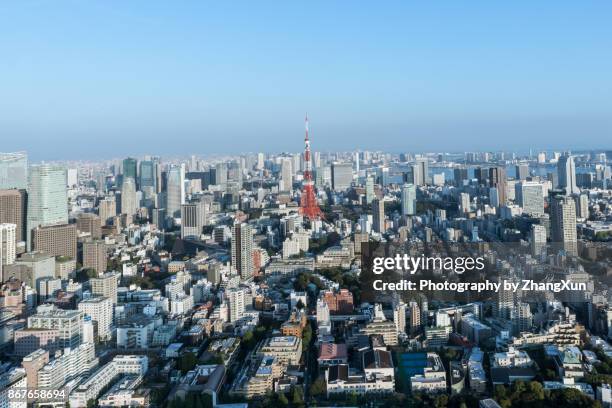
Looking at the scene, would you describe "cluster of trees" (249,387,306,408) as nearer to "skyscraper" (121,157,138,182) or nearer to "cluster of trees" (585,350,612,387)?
"cluster of trees" (585,350,612,387)

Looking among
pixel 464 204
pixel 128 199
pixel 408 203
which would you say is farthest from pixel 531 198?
pixel 128 199

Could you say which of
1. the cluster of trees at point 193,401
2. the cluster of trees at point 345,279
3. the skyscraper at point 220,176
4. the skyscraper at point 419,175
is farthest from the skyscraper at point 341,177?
the cluster of trees at point 193,401

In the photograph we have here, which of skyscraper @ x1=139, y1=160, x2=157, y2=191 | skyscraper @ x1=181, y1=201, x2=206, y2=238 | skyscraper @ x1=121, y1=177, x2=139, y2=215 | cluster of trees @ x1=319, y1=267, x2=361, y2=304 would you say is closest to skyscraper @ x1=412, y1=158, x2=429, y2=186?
skyscraper @ x1=139, y1=160, x2=157, y2=191

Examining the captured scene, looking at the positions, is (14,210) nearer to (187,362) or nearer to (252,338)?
(252,338)

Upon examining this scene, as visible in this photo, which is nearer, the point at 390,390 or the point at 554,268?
the point at 390,390

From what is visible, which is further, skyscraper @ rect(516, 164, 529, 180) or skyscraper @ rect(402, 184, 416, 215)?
skyscraper @ rect(516, 164, 529, 180)

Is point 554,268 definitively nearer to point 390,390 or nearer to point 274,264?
point 390,390

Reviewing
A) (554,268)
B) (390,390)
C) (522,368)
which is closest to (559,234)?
(554,268)
